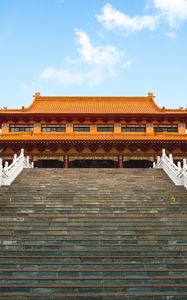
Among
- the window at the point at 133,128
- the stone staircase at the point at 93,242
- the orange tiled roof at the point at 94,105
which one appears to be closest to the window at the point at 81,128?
the orange tiled roof at the point at 94,105

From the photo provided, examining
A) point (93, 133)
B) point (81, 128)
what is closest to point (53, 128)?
point (81, 128)

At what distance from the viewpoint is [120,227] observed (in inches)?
398

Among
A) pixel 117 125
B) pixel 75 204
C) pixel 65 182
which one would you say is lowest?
pixel 75 204

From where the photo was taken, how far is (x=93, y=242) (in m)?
9.27

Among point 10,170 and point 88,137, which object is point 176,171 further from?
point 88,137

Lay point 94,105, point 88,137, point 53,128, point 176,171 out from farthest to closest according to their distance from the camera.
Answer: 1. point 94,105
2. point 53,128
3. point 88,137
4. point 176,171

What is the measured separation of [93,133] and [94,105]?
479 centimetres

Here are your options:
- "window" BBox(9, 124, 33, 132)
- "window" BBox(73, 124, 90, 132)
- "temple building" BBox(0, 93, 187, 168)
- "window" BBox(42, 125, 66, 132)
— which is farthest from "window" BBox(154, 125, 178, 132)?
"window" BBox(9, 124, 33, 132)

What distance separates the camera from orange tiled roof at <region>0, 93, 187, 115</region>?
27.1 m

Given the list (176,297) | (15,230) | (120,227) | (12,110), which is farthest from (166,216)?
(12,110)

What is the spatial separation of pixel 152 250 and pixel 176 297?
1813 mm

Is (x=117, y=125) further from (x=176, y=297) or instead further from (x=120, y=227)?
(x=176, y=297)

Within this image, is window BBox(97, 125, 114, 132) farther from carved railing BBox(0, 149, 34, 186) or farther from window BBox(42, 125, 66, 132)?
carved railing BBox(0, 149, 34, 186)

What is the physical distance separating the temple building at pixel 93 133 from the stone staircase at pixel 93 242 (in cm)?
913
